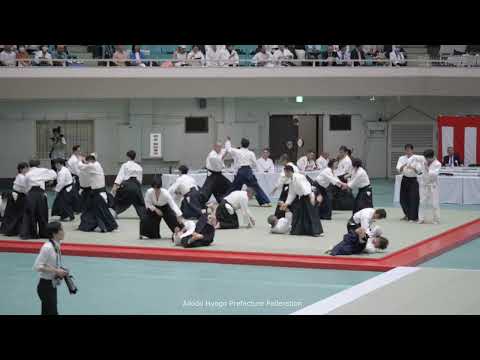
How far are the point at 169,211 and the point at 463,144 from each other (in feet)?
37.7

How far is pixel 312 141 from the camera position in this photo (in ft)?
87.5

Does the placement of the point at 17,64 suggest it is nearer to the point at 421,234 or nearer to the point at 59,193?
the point at 59,193

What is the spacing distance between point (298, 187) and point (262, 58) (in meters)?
10.3

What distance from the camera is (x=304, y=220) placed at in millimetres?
Answer: 13906

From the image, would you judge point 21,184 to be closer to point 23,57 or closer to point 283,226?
point 283,226

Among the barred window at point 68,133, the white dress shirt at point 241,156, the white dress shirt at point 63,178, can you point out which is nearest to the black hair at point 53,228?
the white dress shirt at point 63,178

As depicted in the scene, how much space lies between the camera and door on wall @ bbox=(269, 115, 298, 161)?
2583 cm

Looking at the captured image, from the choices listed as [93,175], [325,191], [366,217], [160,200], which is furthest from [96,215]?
[366,217]

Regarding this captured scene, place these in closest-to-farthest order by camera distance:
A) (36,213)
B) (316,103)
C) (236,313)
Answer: (236,313) → (36,213) → (316,103)

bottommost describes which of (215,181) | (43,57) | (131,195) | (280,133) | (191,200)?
(191,200)

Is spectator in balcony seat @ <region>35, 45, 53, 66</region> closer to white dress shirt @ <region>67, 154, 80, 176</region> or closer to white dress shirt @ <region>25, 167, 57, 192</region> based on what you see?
white dress shirt @ <region>67, 154, 80, 176</region>

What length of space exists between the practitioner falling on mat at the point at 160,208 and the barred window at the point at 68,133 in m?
11.4
